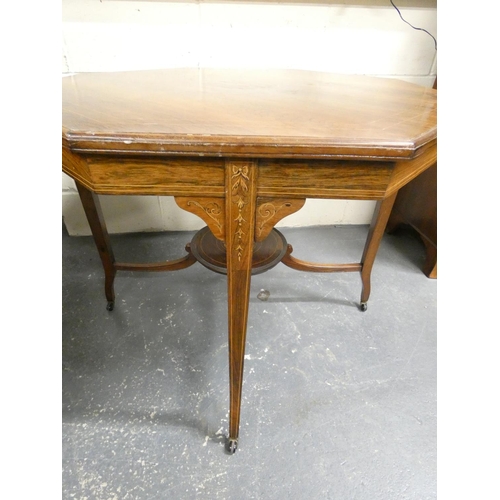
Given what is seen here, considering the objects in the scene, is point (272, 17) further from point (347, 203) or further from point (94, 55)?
point (347, 203)

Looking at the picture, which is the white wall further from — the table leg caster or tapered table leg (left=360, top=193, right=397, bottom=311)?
the table leg caster

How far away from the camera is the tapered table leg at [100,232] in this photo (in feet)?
3.21

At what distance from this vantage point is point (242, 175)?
1.79ft

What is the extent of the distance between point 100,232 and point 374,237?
84 centimetres

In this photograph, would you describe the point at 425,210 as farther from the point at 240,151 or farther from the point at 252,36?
the point at 240,151

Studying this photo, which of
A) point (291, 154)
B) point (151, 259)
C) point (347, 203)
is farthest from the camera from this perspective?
point (347, 203)

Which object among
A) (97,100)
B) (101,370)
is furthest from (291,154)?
(101,370)

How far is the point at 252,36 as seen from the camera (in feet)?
4.05

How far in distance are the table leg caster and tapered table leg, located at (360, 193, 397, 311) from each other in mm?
634

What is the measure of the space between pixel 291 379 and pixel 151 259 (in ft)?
2.50

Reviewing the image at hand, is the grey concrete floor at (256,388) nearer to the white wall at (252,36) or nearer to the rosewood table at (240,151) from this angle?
the rosewood table at (240,151)

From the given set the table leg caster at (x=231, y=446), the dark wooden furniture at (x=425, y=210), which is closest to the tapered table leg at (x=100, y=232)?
the table leg caster at (x=231, y=446)

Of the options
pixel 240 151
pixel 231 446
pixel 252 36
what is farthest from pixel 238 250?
pixel 252 36

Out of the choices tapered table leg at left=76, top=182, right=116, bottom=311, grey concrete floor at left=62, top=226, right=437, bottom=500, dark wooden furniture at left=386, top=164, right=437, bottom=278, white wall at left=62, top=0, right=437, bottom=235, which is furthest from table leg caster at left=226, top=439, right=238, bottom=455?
white wall at left=62, top=0, right=437, bottom=235
